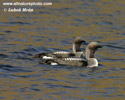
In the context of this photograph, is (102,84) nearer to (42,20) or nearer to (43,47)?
(43,47)

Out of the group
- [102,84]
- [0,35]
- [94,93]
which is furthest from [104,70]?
[0,35]

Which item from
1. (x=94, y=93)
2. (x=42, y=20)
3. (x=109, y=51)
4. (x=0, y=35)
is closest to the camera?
(x=94, y=93)

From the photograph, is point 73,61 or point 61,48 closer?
point 73,61

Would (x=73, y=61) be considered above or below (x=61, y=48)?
above

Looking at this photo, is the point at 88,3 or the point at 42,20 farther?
the point at 88,3

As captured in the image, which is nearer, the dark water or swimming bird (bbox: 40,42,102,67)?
the dark water

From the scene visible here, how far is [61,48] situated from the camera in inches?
968

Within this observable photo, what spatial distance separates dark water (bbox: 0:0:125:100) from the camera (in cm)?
1670

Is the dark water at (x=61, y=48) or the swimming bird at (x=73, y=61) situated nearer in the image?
the dark water at (x=61, y=48)

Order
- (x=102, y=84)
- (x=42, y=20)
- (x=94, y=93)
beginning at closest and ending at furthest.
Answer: (x=94, y=93) → (x=102, y=84) → (x=42, y=20)

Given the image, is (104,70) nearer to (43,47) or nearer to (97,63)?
(97,63)

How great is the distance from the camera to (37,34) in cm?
2756

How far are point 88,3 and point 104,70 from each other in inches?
684

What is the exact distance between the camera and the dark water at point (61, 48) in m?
16.7
